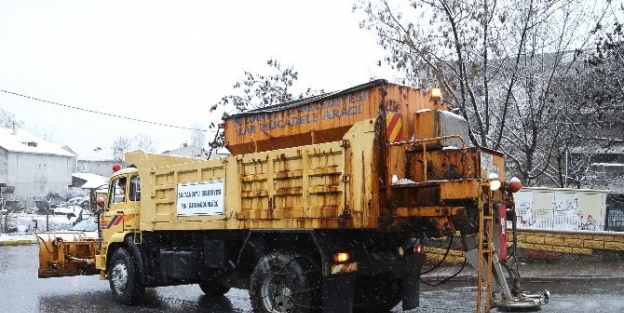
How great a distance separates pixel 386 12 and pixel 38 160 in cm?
5969

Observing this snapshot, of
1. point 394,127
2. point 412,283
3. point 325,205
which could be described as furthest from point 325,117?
point 412,283

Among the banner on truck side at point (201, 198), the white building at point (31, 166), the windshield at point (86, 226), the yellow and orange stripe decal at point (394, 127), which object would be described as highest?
the white building at point (31, 166)

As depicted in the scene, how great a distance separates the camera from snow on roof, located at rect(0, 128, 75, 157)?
212 feet

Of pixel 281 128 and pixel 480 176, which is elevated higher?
pixel 281 128

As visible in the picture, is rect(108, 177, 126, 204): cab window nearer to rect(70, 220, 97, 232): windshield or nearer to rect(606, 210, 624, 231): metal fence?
rect(606, 210, 624, 231): metal fence

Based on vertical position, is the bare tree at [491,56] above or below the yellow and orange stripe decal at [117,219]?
above

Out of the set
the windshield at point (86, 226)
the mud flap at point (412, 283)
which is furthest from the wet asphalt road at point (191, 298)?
the windshield at point (86, 226)

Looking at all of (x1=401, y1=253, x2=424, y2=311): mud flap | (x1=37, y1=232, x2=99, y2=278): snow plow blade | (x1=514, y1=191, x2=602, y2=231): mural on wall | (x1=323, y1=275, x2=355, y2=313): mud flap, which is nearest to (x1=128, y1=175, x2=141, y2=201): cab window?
(x1=37, y1=232, x2=99, y2=278): snow plow blade

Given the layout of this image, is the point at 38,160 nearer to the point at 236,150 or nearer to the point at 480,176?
the point at 236,150

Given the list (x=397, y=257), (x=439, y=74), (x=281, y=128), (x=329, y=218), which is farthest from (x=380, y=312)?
(x=439, y=74)

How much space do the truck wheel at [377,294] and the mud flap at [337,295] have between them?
4.36 ft

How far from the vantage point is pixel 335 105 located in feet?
27.9

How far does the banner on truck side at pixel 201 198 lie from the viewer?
9.13 metres

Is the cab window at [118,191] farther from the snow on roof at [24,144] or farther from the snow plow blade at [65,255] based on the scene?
the snow on roof at [24,144]
